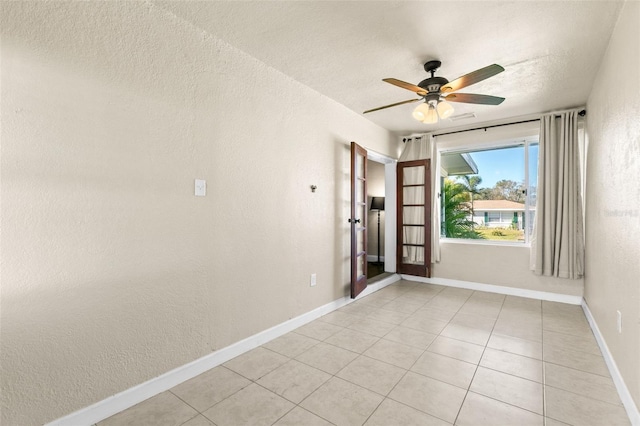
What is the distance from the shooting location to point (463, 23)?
2105 mm

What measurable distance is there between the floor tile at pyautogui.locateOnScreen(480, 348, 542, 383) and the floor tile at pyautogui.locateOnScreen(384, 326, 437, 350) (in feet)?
1.49

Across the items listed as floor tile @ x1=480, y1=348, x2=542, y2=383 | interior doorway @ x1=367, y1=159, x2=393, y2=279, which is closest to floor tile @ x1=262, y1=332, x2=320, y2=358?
floor tile @ x1=480, y1=348, x2=542, y2=383

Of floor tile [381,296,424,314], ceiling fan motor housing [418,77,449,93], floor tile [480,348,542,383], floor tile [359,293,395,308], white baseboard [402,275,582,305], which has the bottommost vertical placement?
floor tile [359,293,395,308]

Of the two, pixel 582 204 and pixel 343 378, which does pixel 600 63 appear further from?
pixel 343 378

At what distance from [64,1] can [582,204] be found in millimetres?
5149

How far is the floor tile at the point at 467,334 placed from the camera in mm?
2742

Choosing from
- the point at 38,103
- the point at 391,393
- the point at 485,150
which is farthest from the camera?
the point at 485,150

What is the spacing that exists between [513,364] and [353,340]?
1253mm

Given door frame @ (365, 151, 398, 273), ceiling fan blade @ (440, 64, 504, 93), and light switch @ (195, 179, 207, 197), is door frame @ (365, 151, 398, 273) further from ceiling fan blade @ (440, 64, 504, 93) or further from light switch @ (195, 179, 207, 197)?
light switch @ (195, 179, 207, 197)

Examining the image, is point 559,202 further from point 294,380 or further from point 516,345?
point 294,380

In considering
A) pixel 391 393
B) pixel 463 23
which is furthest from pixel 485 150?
pixel 391 393

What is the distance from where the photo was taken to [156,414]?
175 centimetres

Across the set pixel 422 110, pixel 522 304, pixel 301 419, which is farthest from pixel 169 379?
pixel 522 304

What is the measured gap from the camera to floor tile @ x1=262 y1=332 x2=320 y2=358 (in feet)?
8.32
